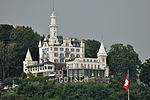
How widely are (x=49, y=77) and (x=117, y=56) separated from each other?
1590 centimetres

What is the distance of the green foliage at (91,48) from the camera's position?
163 m

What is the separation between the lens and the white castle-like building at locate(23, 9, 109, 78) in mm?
150250

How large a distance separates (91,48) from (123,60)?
11927 mm

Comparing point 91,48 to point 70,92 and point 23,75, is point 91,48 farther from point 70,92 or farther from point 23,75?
point 70,92

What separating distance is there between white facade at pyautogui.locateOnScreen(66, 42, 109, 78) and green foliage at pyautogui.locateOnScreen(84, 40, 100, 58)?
302 inches

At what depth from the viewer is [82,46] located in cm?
15788

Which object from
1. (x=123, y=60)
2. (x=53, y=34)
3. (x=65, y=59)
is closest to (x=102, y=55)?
(x=123, y=60)

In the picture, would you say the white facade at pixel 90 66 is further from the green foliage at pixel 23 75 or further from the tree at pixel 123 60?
the green foliage at pixel 23 75

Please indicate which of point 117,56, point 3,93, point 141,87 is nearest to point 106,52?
point 117,56

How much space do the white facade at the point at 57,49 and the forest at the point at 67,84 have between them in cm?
475

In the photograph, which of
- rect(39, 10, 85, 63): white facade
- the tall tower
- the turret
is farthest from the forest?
the tall tower

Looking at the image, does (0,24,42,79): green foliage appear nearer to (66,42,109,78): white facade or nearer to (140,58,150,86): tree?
(66,42,109,78): white facade

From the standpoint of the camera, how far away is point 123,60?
155m

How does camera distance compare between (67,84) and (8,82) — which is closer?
(67,84)
